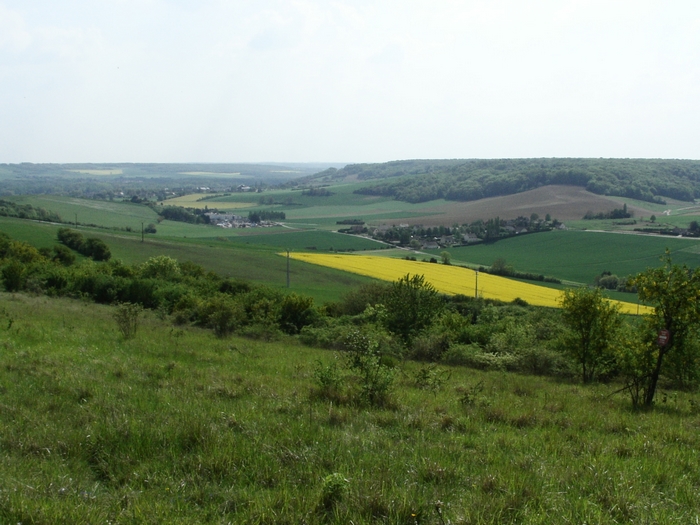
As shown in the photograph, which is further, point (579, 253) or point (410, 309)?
point (579, 253)

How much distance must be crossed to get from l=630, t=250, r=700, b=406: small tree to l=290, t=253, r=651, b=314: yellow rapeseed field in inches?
1161

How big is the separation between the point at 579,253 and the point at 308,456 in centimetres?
7554

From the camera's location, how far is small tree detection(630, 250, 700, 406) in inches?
442

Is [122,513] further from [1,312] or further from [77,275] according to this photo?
[77,275]

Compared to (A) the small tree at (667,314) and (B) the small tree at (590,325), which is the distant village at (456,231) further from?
(A) the small tree at (667,314)

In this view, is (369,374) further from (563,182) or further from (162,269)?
(563,182)

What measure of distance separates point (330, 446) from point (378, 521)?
5.63 ft

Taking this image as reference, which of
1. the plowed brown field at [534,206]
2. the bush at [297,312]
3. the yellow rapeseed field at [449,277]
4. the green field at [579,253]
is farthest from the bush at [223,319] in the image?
the plowed brown field at [534,206]

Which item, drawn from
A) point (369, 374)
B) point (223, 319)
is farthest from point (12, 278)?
point (369, 374)

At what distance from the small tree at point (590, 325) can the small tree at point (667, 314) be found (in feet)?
19.6

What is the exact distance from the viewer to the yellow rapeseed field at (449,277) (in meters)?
47.8

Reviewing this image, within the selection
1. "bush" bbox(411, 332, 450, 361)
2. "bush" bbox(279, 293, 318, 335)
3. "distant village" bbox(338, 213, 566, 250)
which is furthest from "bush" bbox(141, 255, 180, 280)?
"distant village" bbox(338, 213, 566, 250)

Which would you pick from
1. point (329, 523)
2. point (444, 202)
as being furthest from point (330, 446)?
point (444, 202)

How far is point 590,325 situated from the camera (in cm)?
1848
